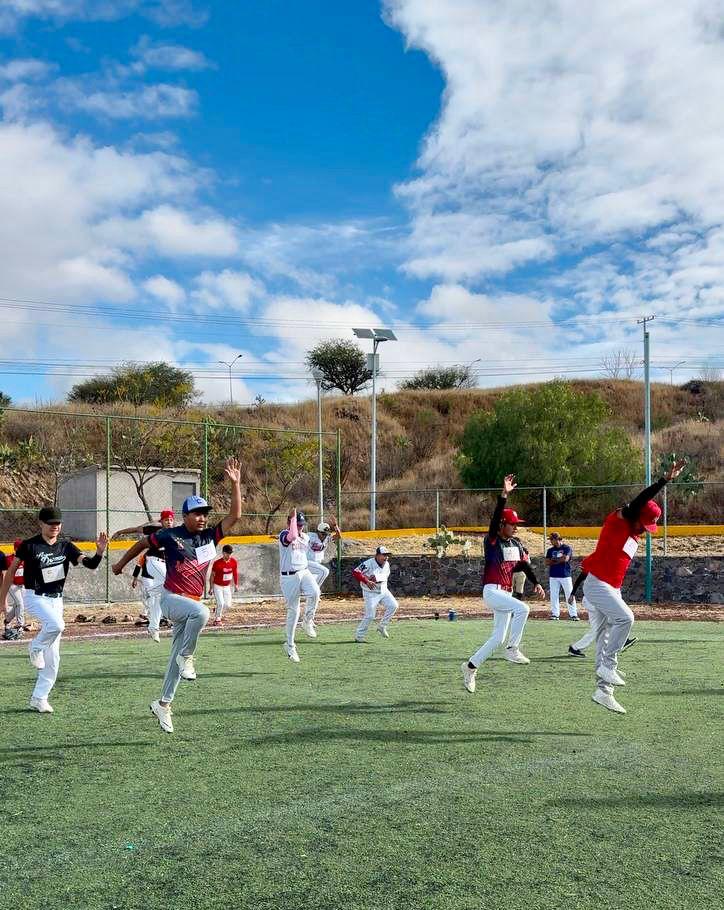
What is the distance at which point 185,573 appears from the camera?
29.0 ft

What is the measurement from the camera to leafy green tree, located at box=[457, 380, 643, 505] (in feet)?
137

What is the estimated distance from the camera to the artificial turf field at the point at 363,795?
4766 millimetres

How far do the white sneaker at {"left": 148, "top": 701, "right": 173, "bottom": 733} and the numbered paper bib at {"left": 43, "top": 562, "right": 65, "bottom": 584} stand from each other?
7.10 ft

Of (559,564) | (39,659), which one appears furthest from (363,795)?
(559,564)

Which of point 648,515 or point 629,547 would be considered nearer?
point 648,515

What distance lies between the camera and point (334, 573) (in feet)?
95.9

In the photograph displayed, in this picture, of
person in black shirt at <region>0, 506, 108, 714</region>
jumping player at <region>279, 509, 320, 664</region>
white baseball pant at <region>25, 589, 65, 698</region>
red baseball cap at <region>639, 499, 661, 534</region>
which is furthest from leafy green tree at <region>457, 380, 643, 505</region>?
white baseball pant at <region>25, 589, 65, 698</region>

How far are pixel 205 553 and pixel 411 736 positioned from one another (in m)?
2.65

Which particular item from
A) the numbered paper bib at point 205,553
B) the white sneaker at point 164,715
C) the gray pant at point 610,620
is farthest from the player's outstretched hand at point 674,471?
the white sneaker at point 164,715

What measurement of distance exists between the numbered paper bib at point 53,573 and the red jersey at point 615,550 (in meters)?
5.63

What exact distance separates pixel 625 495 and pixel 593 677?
30.5 m

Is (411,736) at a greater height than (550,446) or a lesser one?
lesser

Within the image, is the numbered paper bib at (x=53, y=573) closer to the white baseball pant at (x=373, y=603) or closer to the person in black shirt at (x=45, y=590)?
the person in black shirt at (x=45, y=590)

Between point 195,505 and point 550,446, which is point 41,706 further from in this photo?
point 550,446
